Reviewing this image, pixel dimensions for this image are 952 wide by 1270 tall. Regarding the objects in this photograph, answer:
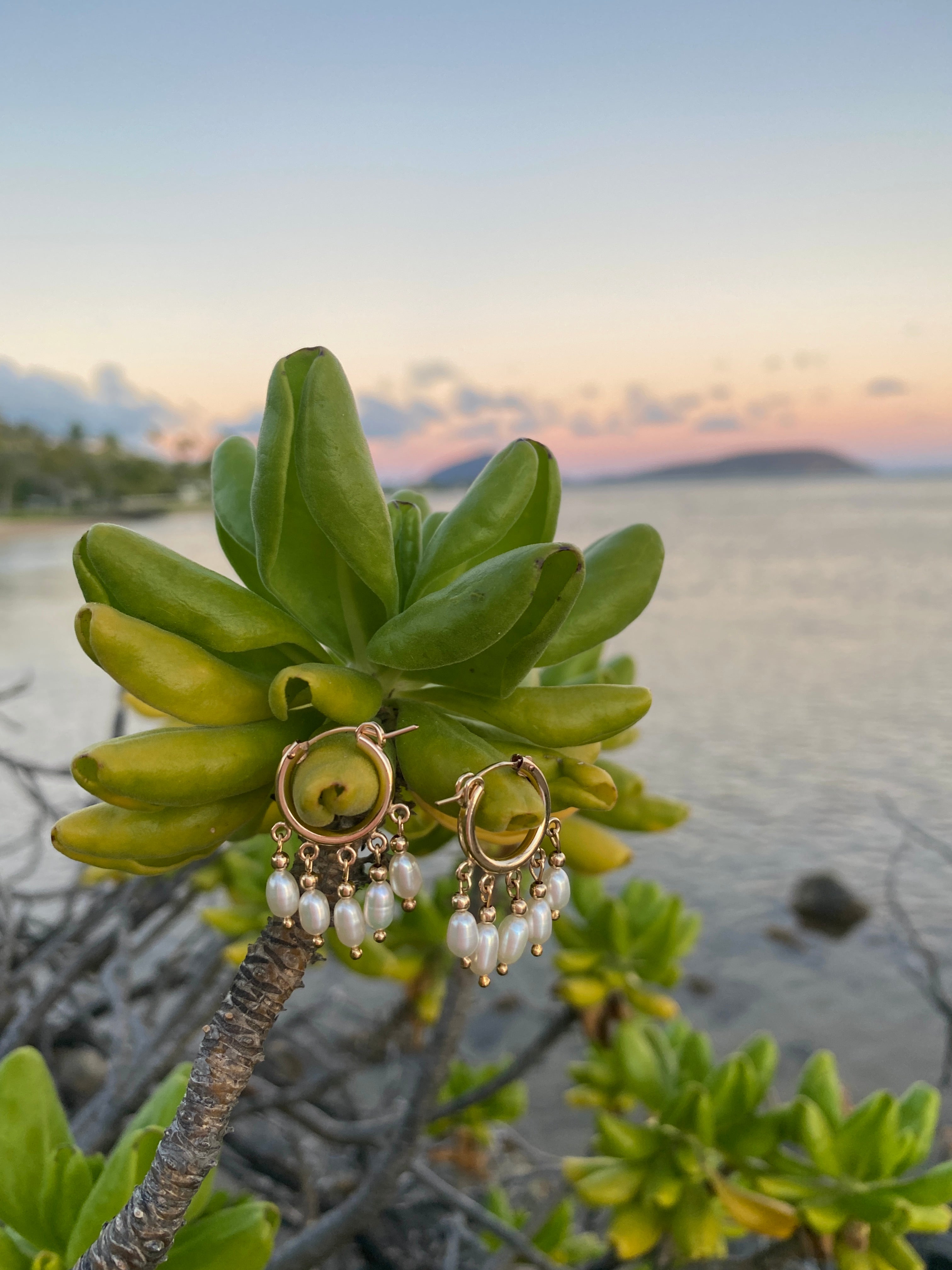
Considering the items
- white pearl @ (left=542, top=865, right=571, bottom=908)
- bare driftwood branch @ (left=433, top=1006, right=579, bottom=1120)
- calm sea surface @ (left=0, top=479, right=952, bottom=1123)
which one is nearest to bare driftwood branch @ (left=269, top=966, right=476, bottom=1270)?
bare driftwood branch @ (left=433, top=1006, right=579, bottom=1120)

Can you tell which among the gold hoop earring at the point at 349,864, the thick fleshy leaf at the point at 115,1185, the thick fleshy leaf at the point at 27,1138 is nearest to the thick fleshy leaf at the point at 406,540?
the gold hoop earring at the point at 349,864

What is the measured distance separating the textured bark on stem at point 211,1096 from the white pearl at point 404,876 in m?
0.08

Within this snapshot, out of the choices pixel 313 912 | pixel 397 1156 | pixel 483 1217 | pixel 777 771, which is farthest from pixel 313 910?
pixel 777 771

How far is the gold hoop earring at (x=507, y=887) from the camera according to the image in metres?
0.71

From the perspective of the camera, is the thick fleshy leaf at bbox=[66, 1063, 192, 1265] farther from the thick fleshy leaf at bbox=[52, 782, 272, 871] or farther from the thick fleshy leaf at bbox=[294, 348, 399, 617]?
the thick fleshy leaf at bbox=[294, 348, 399, 617]

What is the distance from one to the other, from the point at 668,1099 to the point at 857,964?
12.5ft

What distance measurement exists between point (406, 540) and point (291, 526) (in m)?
0.14

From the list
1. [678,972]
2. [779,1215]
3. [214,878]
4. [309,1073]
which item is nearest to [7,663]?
[309,1073]

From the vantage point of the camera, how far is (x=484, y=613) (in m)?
0.67

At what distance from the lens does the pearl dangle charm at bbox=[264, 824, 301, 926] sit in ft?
2.14

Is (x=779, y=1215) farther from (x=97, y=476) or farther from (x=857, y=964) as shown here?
(x=97, y=476)

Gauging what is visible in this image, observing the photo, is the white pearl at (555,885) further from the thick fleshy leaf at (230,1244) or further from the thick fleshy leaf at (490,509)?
the thick fleshy leaf at (230,1244)

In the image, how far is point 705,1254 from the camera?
5.22ft

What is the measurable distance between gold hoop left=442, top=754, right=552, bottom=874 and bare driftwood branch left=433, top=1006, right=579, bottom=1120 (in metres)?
1.06
